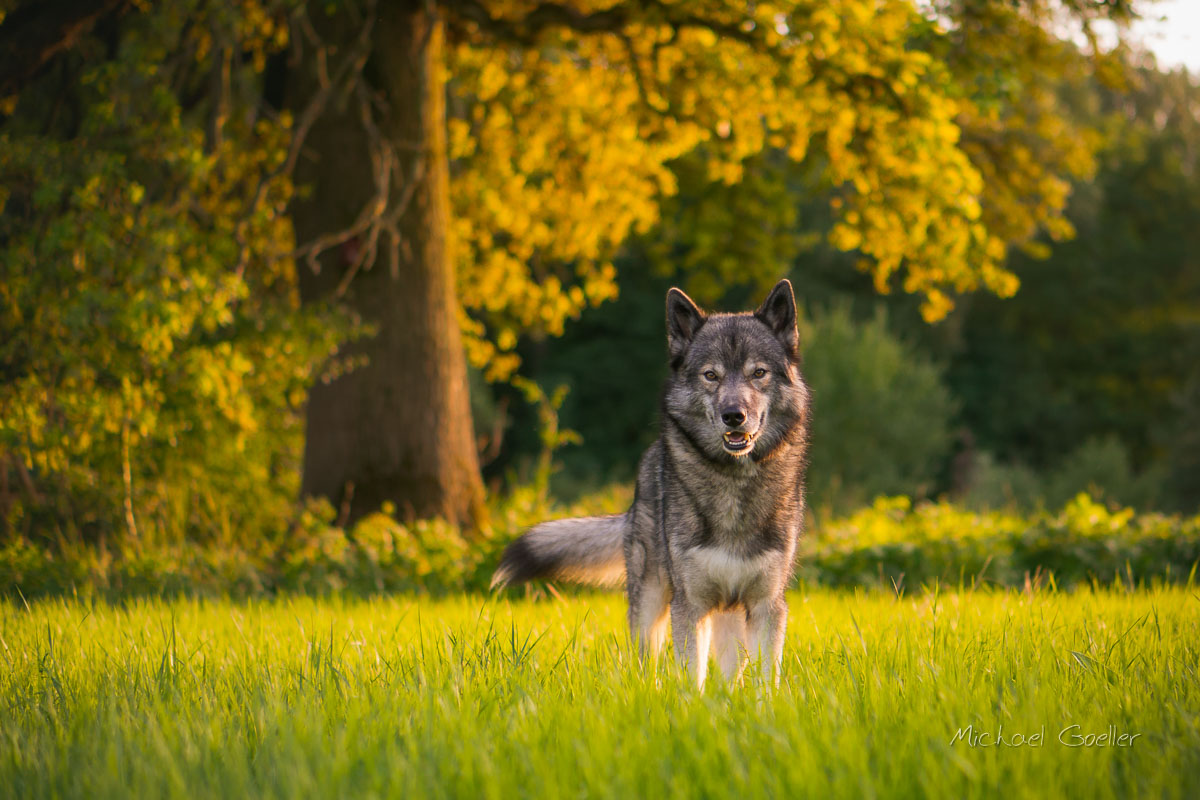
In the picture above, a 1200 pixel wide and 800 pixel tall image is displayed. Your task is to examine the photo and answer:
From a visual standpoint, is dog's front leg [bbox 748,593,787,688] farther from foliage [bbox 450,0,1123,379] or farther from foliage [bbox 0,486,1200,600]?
foliage [bbox 450,0,1123,379]

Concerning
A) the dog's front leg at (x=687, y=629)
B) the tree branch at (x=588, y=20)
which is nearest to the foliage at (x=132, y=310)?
the tree branch at (x=588, y=20)

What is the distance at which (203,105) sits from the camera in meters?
11.6

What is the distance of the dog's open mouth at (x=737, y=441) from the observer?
4.45 meters

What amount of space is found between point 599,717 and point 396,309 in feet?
22.4

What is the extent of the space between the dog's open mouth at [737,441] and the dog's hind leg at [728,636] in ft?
2.88

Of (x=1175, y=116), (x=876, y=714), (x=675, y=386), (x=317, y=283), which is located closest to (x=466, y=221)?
(x=317, y=283)

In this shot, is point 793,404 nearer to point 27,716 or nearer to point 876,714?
point 876,714

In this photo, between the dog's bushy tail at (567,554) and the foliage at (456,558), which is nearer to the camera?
the dog's bushy tail at (567,554)

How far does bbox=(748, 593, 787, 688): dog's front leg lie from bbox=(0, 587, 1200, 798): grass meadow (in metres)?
0.11

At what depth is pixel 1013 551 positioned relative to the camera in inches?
352

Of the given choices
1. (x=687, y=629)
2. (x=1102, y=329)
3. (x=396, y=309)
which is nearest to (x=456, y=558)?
(x=396, y=309)

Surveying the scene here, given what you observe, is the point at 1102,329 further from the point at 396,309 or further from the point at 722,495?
the point at 722,495

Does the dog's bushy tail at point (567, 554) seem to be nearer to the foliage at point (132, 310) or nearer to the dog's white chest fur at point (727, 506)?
the dog's white chest fur at point (727, 506)

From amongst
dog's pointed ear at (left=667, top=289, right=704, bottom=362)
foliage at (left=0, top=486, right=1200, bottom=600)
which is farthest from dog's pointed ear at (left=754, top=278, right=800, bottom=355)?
foliage at (left=0, top=486, right=1200, bottom=600)
